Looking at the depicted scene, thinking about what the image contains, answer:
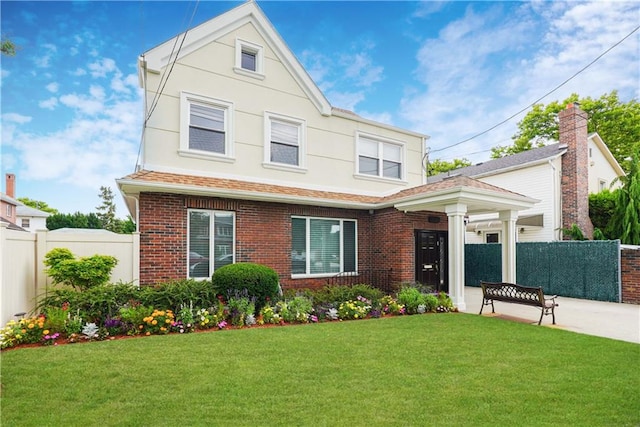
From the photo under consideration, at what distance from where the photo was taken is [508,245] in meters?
10.8

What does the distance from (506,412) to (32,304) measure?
8812mm

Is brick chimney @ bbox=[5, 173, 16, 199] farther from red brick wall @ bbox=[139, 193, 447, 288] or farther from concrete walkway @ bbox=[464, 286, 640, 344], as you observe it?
concrete walkway @ bbox=[464, 286, 640, 344]

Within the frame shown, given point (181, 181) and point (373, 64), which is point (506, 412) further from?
point (373, 64)

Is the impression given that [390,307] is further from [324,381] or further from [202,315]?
[324,381]

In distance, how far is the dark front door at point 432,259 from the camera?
38.7ft

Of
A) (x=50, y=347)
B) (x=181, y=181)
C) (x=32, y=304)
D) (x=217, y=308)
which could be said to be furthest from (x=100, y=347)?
(x=181, y=181)

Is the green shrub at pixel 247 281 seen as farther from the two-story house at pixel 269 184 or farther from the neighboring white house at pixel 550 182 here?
the neighboring white house at pixel 550 182

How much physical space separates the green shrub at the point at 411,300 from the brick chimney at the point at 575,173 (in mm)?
11767

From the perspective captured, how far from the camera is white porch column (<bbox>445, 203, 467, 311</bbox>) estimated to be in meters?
9.48

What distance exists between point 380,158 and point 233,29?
6.54 m

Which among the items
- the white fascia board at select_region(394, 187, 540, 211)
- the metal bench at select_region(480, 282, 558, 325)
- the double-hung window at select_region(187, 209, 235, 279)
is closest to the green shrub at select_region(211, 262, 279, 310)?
the double-hung window at select_region(187, 209, 235, 279)

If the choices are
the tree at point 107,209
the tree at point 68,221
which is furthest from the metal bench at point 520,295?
the tree at point 107,209

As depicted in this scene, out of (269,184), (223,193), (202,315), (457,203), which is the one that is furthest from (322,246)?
(202,315)

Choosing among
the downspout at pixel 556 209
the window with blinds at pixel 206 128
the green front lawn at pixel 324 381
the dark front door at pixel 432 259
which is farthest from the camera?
the downspout at pixel 556 209
